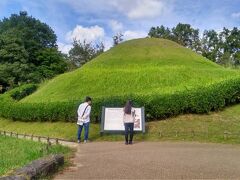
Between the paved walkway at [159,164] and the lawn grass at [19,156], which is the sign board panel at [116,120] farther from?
the lawn grass at [19,156]

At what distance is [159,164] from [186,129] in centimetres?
703

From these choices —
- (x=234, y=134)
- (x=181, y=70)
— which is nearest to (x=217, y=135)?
(x=234, y=134)

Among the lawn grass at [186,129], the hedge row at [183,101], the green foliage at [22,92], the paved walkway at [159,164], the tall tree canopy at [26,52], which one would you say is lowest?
the paved walkway at [159,164]

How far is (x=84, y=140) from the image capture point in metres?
14.4

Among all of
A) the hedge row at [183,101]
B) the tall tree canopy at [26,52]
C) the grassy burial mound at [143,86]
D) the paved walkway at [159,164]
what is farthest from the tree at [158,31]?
the paved walkway at [159,164]

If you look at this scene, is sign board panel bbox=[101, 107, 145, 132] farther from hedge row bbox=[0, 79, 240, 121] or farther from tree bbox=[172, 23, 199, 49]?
tree bbox=[172, 23, 199, 49]

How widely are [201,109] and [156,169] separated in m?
9.36

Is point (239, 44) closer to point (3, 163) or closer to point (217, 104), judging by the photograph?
point (217, 104)

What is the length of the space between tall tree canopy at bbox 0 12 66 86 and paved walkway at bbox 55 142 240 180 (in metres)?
40.7

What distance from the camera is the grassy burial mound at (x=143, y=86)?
1671 centimetres

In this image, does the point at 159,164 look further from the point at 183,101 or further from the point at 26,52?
the point at 26,52

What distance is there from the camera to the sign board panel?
1518cm

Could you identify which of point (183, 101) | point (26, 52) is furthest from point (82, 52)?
point (183, 101)

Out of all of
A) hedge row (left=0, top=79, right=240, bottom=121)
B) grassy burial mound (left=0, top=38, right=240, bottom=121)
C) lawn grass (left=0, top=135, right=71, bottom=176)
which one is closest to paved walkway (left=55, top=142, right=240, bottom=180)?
lawn grass (left=0, top=135, right=71, bottom=176)
